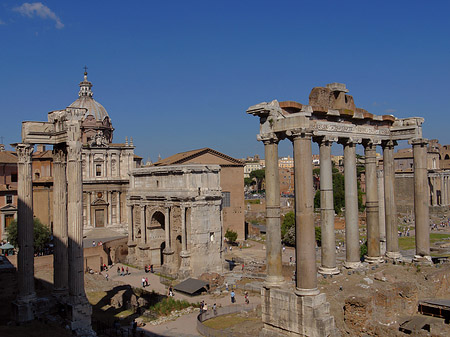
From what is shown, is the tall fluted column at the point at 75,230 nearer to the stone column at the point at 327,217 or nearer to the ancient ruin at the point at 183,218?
the stone column at the point at 327,217

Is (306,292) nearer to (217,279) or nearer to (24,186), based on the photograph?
(24,186)

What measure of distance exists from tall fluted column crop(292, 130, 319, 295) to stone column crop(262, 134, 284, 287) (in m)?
1.00

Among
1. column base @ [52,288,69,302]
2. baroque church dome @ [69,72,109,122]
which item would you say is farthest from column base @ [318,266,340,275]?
baroque church dome @ [69,72,109,122]

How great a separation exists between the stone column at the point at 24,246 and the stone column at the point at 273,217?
913 centimetres

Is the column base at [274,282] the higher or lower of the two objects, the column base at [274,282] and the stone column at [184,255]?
the higher

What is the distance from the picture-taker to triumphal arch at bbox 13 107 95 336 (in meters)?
16.5

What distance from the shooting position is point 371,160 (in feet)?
57.1

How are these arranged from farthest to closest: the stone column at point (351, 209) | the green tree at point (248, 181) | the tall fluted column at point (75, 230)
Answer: the green tree at point (248, 181) < the tall fluted column at point (75, 230) < the stone column at point (351, 209)

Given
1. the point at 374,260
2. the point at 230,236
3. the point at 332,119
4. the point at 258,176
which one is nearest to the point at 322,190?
the point at 332,119

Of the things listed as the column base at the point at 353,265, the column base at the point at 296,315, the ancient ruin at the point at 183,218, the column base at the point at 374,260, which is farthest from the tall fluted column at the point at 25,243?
the ancient ruin at the point at 183,218

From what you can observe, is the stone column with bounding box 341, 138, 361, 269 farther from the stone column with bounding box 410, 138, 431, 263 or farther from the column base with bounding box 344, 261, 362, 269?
the stone column with bounding box 410, 138, 431, 263

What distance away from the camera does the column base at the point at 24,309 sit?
655 inches

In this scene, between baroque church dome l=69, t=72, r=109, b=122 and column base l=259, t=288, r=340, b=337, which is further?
baroque church dome l=69, t=72, r=109, b=122

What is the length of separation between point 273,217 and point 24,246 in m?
9.61
